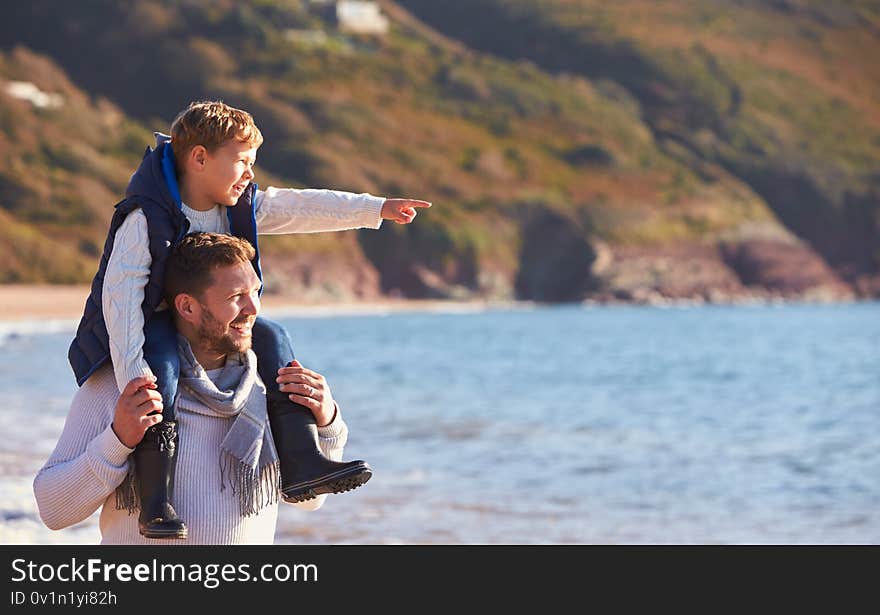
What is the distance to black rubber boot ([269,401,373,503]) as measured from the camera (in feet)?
8.10

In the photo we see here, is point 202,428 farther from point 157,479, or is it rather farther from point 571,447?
point 571,447

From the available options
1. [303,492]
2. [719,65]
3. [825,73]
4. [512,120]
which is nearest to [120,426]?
[303,492]

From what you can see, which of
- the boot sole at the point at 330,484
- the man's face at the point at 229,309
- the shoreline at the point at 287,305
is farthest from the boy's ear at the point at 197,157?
the shoreline at the point at 287,305

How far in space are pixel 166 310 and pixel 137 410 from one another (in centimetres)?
31

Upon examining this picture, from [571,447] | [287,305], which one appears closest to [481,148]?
[287,305]

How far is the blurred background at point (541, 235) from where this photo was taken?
13.0 meters

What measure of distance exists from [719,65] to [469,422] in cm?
14761

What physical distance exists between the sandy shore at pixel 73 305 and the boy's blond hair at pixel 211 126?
50.2m

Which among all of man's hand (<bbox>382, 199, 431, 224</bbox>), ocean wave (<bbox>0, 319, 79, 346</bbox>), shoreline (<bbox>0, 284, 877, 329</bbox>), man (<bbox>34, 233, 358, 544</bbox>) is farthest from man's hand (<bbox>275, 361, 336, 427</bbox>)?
shoreline (<bbox>0, 284, 877, 329</bbox>)

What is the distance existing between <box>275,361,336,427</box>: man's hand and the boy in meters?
0.03

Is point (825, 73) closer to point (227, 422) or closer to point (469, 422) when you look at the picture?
point (469, 422)

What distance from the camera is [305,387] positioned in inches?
96.5

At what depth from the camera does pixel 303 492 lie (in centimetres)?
249

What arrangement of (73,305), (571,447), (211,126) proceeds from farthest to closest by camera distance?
1. (73,305)
2. (571,447)
3. (211,126)
